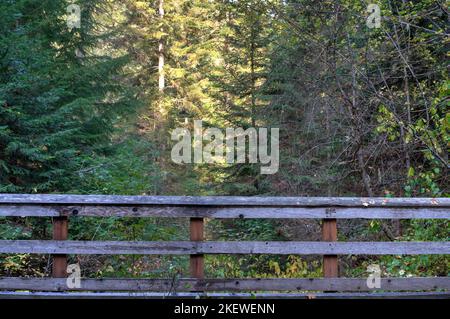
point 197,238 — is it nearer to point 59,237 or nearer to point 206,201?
point 206,201

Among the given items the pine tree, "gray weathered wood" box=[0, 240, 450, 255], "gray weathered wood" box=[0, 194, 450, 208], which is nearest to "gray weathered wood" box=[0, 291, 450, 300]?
"gray weathered wood" box=[0, 240, 450, 255]

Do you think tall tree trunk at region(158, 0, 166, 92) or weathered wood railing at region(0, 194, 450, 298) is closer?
weathered wood railing at region(0, 194, 450, 298)

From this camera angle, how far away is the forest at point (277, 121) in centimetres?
708

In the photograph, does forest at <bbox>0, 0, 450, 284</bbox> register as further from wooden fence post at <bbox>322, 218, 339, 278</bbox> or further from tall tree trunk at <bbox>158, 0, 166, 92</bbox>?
tall tree trunk at <bbox>158, 0, 166, 92</bbox>

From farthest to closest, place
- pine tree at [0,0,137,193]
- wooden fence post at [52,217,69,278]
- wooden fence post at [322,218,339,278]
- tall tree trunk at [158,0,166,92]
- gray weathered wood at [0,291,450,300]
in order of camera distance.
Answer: tall tree trunk at [158,0,166,92] < pine tree at [0,0,137,193] < wooden fence post at [322,218,339,278] < wooden fence post at [52,217,69,278] < gray weathered wood at [0,291,450,300]

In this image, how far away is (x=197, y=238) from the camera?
4586 mm

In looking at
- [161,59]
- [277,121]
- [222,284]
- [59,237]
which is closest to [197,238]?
[222,284]

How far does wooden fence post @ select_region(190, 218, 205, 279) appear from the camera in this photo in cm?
459

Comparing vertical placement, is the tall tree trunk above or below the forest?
above

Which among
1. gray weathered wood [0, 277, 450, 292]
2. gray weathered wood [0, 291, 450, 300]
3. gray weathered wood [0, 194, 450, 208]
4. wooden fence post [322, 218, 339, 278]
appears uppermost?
gray weathered wood [0, 194, 450, 208]

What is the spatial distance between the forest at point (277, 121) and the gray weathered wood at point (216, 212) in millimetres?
1407

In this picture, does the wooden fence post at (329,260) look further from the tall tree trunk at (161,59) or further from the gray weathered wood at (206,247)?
the tall tree trunk at (161,59)

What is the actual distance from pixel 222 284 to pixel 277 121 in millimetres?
8249
